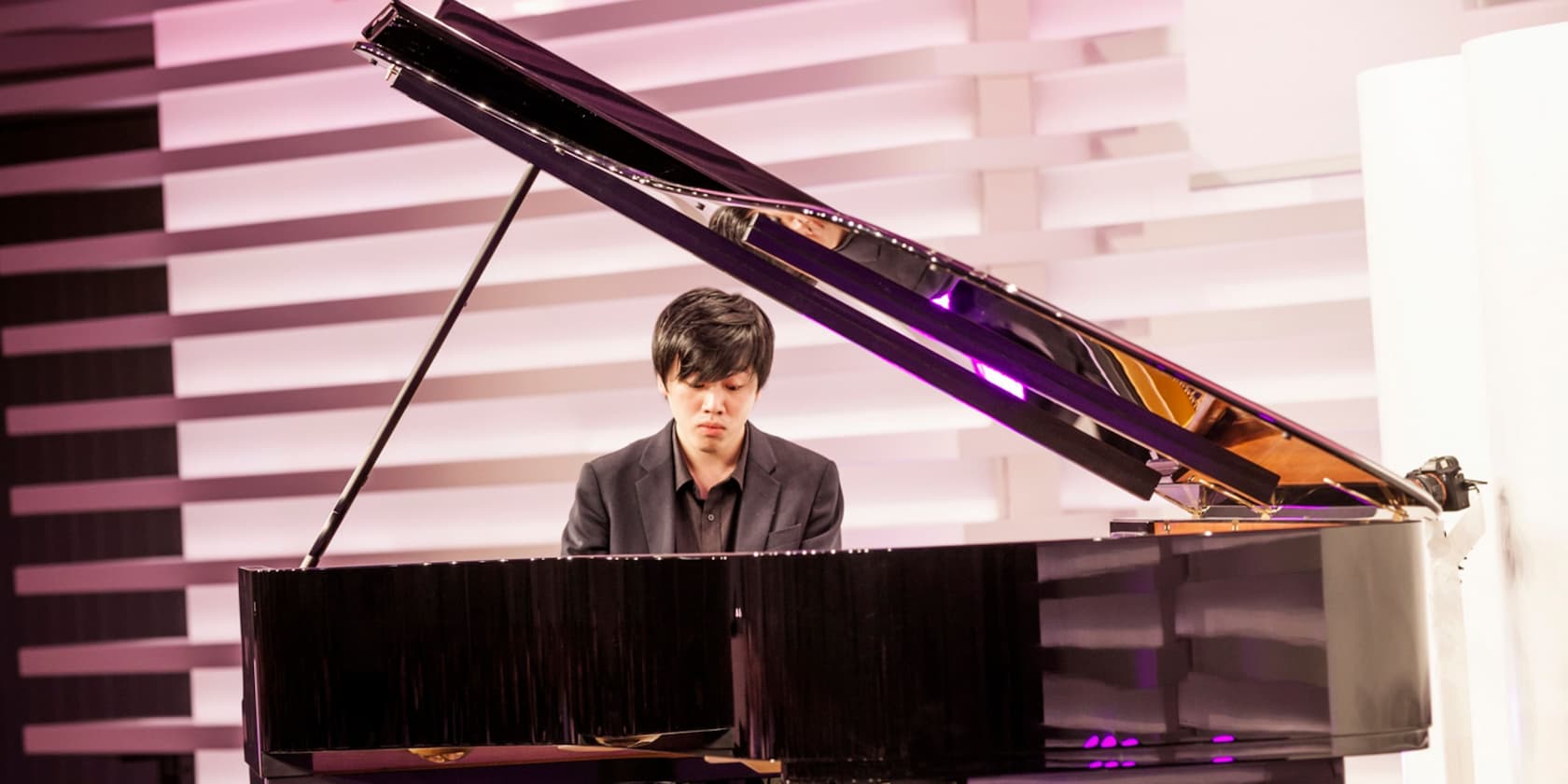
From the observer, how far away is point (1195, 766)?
166 cm

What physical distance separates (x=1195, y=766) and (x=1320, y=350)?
4.89 ft

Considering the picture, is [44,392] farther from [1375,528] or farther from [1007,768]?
[1375,528]

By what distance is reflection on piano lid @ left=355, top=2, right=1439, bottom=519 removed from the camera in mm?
1801

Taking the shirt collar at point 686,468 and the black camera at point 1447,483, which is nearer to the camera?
the black camera at point 1447,483

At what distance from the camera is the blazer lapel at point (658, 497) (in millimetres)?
2420

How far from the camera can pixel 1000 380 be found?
196 centimetres

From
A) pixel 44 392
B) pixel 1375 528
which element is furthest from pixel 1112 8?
pixel 44 392

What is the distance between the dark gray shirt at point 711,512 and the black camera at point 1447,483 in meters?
1.08

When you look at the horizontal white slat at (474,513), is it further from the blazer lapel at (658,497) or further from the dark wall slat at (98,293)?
the blazer lapel at (658,497)

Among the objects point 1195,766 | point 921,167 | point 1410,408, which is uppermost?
point 921,167

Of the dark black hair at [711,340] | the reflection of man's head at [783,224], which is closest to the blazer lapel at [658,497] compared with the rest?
the dark black hair at [711,340]

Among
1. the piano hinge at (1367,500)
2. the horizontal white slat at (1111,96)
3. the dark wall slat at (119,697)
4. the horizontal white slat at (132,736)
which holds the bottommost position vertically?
the horizontal white slat at (132,736)

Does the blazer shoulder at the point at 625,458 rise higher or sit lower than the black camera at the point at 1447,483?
higher

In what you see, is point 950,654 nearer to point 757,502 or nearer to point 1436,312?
point 757,502
